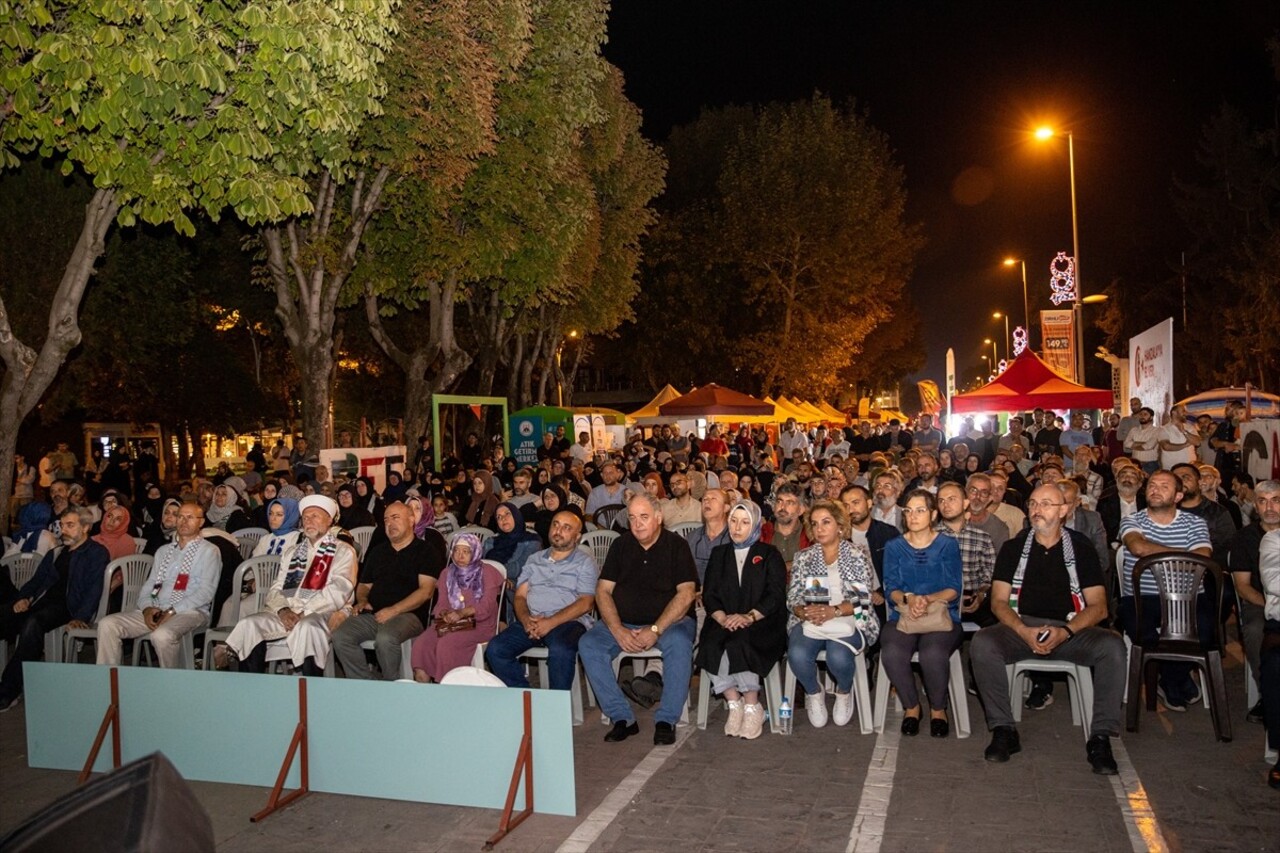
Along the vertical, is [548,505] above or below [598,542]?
above

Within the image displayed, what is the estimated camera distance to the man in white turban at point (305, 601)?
6996 mm

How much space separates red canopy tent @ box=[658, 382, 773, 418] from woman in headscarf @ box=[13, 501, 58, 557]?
1338 cm

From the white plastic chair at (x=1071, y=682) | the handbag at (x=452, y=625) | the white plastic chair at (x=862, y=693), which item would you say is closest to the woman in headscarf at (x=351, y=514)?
the handbag at (x=452, y=625)

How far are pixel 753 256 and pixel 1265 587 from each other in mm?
31660

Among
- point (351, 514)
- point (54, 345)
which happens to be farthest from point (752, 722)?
point (54, 345)

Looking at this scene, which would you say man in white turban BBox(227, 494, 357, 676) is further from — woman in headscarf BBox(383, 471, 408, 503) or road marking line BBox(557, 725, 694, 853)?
woman in headscarf BBox(383, 471, 408, 503)

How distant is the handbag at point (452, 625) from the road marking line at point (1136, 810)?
12.9ft

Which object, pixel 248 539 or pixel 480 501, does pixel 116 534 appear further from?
pixel 480 501

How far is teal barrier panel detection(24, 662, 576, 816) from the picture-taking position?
516 centimetres

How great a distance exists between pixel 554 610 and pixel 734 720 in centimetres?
142

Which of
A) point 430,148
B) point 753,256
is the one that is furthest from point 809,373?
point 430,148

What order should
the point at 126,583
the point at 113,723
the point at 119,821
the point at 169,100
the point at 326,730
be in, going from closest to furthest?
the point at 119,821, the point at 326,730, the point at 113,723, the point at 126,583, the point at 169,100

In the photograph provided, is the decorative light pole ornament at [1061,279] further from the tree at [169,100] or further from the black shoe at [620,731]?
the black shoe at [620,731]

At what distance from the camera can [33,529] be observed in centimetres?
1045
